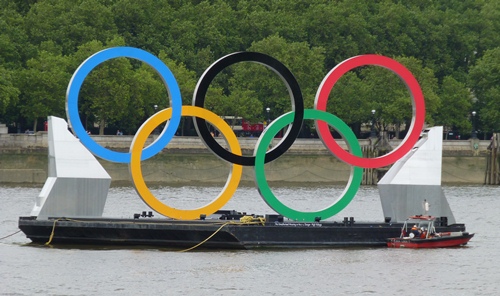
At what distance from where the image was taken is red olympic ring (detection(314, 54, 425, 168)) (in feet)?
225

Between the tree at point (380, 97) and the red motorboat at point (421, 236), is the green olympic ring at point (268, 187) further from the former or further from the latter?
the tree at point (380, 97)

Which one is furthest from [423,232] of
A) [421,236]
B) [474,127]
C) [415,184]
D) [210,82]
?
[474,127]

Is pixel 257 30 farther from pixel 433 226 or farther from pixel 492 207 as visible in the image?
pixel 433 226

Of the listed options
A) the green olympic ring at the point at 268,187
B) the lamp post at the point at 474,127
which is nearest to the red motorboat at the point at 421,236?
the green olympic ring at the point at 268,187

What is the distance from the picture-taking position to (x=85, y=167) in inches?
2650

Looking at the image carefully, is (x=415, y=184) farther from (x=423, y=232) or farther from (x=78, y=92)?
(x=78, y=92)

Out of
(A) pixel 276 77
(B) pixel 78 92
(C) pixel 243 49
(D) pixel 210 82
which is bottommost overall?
(B) pixel 78 92

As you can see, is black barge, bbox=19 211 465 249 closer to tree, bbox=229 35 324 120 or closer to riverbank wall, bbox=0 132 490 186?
riverbank wall, bbox=0 132 490 186

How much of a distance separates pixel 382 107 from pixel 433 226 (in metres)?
72.8

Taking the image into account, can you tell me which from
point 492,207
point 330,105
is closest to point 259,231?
point 492,207

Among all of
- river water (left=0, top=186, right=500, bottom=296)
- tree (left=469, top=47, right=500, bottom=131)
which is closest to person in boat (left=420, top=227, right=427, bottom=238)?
river water (left=0, top=186, right=500, bottom=296)

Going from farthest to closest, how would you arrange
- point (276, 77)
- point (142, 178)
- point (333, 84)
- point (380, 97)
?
point (380, 97) → point (276, 77) → point (333, 84) → point (142, 178)

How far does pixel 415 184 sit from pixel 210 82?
30.7 ft

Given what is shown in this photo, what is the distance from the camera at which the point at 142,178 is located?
6681cm
